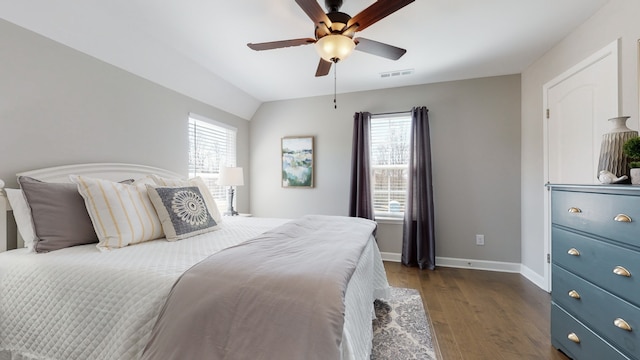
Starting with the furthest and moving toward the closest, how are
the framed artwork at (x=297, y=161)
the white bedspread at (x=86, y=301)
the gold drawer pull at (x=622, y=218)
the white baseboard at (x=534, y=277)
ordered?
the framed artwork at (x=297, y=161), the white baseboard at (x=534, y=277), the gold drawer pull at (x=622, y=218), the white bedspread at (x=86, y=301)

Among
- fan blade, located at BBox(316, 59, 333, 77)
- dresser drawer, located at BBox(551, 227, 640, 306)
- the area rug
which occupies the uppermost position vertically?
fan blade, located at BBox(316, 59, 333, 77)

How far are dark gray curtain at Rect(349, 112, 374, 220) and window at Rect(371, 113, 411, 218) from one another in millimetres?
146

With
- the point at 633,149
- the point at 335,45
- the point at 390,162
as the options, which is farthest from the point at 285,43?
the point at 390,162

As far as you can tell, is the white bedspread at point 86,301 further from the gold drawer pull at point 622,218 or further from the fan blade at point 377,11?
the fan blade at point 377,11

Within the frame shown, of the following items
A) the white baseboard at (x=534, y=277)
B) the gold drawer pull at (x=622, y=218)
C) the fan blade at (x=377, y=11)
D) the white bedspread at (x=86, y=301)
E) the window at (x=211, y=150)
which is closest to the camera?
the white bedspread at (x=86, y=301)

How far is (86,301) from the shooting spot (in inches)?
46.6

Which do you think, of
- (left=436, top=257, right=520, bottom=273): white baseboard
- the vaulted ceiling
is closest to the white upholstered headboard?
the vaulted ceiling

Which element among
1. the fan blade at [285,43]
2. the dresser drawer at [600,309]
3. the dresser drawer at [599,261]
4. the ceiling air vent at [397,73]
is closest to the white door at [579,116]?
the dresser drawer at [599,261]

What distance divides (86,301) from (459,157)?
3.85 m

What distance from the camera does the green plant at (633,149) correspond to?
4.22 feet

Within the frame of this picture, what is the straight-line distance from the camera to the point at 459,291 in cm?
268

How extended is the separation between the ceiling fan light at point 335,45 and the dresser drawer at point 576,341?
224 cm

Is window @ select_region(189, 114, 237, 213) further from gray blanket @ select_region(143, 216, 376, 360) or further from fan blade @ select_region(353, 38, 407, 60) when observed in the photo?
gray blanket @ select_region(143, 216, 376, 360)

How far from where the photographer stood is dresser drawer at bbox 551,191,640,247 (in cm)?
117
